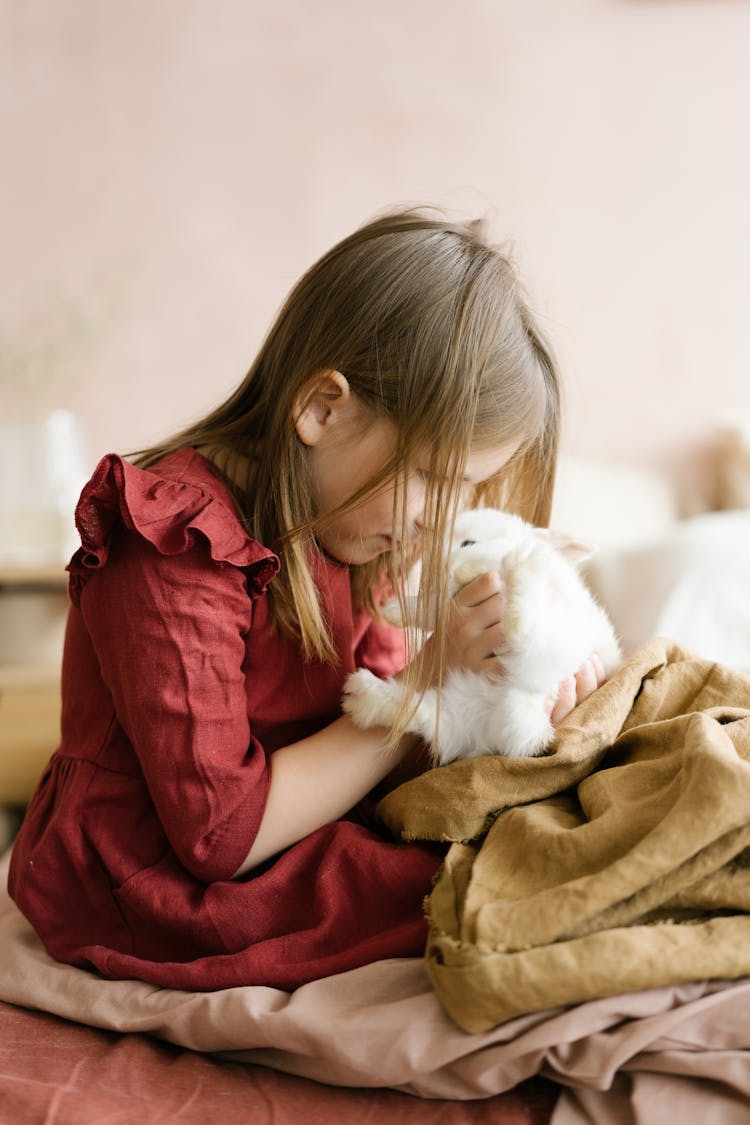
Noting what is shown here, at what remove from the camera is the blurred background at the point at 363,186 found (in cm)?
200

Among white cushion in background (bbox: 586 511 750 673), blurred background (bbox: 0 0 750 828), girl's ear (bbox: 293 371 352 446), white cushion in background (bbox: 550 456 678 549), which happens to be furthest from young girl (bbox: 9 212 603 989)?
blurred background (bbox: 0 0 750 828)

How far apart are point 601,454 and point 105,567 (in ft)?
4.80

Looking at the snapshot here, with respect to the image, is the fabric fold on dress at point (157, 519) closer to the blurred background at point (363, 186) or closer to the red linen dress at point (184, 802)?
the red linen dress at point (184, 802)

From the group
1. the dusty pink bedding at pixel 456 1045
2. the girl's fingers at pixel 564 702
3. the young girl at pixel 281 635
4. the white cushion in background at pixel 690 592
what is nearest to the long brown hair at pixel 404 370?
the young girl at pixel 281 635

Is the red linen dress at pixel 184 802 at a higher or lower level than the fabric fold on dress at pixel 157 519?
lower

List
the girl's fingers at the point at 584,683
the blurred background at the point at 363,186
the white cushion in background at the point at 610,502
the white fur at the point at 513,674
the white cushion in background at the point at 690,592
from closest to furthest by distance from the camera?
the white fur at the point at 513,674, the girl's fingers at the point at 584,683, the white cushion in background at the point at 690,592, the white cushion in background at the point at 610,502, the blurred background at the point at 363,186

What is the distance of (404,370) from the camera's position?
87cm

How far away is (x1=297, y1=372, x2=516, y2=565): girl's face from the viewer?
896mm

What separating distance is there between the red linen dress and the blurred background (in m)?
1.09

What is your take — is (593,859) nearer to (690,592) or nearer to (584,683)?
(584,683)

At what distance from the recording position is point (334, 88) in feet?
6.70

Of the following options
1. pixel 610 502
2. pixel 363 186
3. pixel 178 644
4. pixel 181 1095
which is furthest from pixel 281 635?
pixel 363 186

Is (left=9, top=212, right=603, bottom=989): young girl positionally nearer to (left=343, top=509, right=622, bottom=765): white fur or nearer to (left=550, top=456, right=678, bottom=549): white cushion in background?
(left=343, top=509, right=622, bottom=765): white fur

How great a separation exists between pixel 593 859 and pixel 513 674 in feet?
0.54
